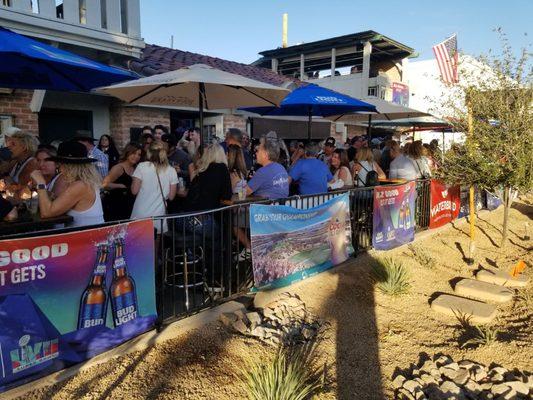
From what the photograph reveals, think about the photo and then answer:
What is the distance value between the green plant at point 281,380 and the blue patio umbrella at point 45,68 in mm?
3021

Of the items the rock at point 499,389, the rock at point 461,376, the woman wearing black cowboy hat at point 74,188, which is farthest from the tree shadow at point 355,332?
the woman wearing black cowboy hat at point 74,188

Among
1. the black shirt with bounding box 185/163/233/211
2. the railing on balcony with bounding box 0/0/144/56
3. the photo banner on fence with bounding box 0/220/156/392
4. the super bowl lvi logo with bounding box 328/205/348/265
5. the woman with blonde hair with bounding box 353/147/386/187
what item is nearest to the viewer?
the photo banner on fence with bounding box 0/220/156/392

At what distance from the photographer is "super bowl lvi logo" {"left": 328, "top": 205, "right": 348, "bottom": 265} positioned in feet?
19.4

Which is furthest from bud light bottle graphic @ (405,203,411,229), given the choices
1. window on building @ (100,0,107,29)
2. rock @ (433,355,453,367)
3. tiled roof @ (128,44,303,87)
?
window on building @ (100,0,107,29)

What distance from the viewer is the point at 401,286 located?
18.2 ft

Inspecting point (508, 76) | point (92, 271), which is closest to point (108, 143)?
point (92, 271)

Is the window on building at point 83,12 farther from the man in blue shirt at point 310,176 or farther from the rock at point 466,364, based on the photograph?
the rock at point 466,364

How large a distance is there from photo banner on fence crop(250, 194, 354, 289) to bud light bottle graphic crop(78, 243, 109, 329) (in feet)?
5.73

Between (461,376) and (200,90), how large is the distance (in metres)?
4.43

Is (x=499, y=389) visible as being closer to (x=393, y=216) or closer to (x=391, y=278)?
(x=391, y=278)

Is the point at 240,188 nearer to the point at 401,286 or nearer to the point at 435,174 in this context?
the point at 401,286

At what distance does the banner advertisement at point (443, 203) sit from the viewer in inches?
337

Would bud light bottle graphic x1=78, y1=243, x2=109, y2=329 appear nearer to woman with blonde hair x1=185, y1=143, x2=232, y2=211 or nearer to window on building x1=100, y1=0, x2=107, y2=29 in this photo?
woman with blonde hair x1=185, y1=143, x2=232, y2=211

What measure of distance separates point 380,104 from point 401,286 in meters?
5.65
